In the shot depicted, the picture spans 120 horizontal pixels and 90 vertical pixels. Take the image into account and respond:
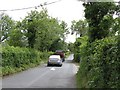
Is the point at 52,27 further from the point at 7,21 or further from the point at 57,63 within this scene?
the point at 7,21

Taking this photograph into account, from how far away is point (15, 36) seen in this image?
42.8 metres

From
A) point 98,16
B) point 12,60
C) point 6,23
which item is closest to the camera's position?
point 98,16

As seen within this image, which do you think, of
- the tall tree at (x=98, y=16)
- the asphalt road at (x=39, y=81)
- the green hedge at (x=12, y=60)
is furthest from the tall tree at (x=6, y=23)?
the tall tree at (x=98, y=16)

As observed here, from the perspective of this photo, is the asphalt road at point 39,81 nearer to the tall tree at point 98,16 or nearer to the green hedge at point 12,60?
the green hedge at point 12,60

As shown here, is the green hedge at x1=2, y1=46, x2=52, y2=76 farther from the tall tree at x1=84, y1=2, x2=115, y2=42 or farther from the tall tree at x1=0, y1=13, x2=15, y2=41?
the tall tree at x1=0, y1=13, x2=15, y2=41

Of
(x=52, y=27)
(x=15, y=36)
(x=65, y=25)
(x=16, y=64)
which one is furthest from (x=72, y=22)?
(x=16, y=64)

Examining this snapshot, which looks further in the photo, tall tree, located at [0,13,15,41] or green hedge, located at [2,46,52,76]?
tall tree, located at [0,13,15,41]

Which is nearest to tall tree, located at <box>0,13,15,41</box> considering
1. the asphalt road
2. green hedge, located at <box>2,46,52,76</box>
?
green hedge, located at <box>2,46,52,76</box>

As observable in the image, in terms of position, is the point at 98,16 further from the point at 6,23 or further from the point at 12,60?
the point at 6,23

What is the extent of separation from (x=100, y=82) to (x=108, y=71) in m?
0.64

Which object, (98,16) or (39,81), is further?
(39,81)

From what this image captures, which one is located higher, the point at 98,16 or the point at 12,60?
the point at 98,16

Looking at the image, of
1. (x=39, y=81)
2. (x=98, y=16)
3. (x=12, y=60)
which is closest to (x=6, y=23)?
(x=12, y=60)

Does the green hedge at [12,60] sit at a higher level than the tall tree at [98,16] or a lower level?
lower
